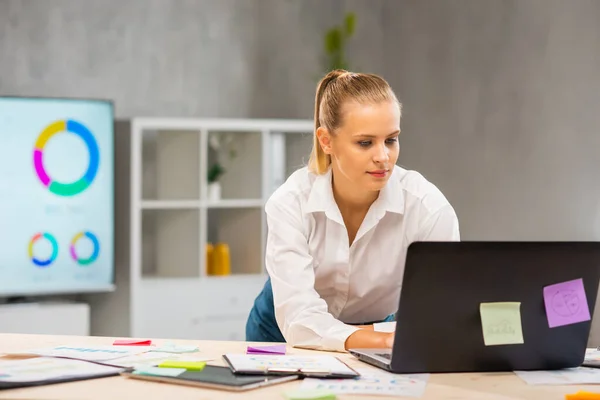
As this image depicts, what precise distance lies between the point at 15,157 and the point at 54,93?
23.4 inches

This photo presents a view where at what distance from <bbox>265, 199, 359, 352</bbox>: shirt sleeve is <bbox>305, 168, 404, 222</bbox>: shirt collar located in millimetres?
58

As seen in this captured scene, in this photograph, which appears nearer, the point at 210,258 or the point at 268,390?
the point at 268,390

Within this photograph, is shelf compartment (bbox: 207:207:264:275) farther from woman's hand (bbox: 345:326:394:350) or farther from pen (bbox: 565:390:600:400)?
pen (bbox: 565:390:600:400)

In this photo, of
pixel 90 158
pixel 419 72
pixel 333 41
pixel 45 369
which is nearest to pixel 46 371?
pixel 45 369

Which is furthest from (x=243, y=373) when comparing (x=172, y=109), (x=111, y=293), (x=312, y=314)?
(x=172, y=109)

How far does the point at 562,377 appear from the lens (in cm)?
189

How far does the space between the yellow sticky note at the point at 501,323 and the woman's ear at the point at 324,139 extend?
3.20 feet

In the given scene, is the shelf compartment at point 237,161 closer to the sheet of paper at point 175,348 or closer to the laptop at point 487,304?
the sheet of paper at point 175,348

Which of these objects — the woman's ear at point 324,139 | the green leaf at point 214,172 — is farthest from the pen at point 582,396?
the green leaf at point 214,172

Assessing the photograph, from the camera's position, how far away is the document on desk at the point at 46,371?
174 cm

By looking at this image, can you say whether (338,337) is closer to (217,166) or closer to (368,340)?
(368,340)

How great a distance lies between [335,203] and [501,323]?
875 millimetres

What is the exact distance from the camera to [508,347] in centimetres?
189

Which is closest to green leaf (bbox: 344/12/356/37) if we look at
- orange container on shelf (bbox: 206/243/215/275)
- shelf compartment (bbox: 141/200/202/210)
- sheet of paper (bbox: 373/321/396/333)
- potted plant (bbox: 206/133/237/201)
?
potted plant (bbox: 206/133/237/201)
